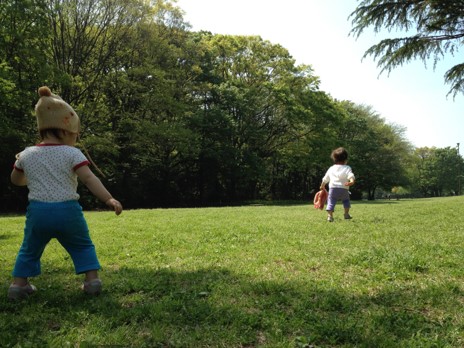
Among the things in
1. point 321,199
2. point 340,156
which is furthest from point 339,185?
point 321,199

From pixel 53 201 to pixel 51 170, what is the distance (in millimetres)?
328

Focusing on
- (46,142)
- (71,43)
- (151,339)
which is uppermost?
(71,43)

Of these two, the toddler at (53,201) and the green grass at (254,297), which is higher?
the toddler at (53,201)

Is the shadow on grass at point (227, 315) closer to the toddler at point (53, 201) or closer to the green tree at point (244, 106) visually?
the toddler at point (53, 201)

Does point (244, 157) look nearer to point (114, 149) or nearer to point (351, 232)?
point (114, 149)

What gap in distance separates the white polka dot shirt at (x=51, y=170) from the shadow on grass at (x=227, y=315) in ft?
3.44

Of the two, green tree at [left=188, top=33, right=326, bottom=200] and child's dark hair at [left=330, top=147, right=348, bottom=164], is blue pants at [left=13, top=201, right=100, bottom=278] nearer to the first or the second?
child's dark hair at [left=330, top=147, right=348, bottom=164]

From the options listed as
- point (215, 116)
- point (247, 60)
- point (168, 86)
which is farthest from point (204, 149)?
point (247, 60)

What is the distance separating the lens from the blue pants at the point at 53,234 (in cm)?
368

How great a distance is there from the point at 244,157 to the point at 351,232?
30.5 meters

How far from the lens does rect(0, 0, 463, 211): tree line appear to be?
21359mm

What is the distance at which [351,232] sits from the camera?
7.60 m

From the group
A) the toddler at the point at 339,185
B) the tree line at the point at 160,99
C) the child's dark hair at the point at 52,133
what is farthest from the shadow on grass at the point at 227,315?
the tree line at the point at 160,99

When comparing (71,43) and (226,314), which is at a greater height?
(71,43)
